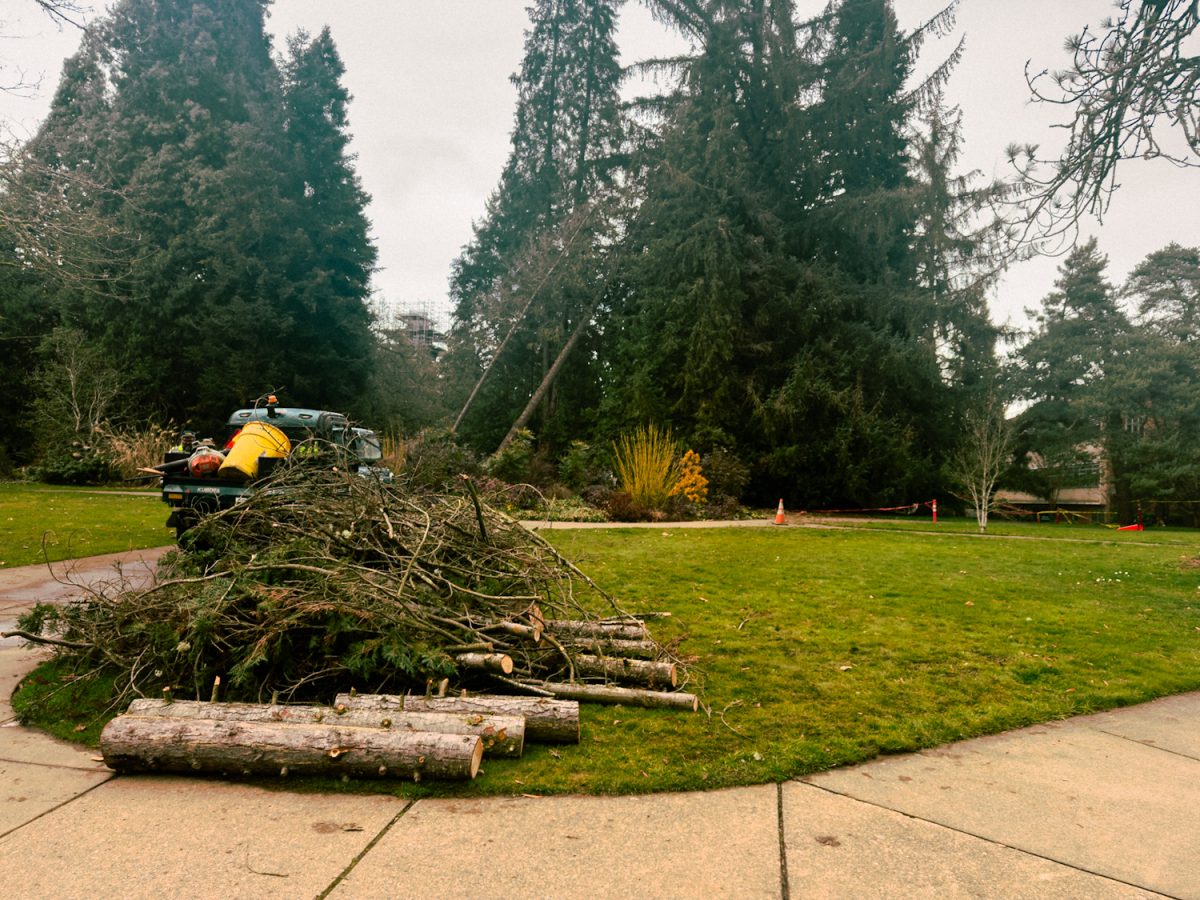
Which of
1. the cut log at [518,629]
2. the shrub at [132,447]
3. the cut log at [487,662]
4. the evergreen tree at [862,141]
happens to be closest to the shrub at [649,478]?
the cut log at [518,629]

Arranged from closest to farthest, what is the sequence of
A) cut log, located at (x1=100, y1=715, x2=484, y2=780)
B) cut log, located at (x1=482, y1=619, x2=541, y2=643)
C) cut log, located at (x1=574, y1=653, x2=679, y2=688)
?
cut log, located at (x1=100, y1=715, x2=484, y2=780)
cut log, located at (x1=482, y1=619, x2=541, y2=643)
cut log, located at (x1=574, y1=653, x2=679, y2=688)

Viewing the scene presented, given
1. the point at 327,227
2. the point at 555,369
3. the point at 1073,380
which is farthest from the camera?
the point at 1073,380

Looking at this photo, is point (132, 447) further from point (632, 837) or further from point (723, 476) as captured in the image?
point (632, 837)

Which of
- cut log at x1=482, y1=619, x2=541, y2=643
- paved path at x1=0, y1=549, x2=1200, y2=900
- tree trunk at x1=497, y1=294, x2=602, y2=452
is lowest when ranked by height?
paved path at x1=0, y1=549, x2=1200, y2=900

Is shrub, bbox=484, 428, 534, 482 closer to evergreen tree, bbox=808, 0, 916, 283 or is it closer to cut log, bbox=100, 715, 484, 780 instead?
evergreen tree, bbox=808, 0, 916, 283

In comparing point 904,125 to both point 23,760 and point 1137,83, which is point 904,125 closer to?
point 1137,83

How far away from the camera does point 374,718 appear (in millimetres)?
2727

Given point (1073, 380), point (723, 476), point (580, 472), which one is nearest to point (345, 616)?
point (580, 472)

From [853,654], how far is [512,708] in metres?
2.46

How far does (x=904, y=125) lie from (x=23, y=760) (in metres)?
23.7

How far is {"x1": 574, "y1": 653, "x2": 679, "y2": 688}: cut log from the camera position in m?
3.47

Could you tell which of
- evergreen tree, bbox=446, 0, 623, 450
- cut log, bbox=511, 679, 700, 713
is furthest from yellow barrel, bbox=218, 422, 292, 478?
evergreen tree, bbox=446, 0, 623, 450

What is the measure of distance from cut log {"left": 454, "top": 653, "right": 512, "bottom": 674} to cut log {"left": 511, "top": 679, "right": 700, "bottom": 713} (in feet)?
0.52

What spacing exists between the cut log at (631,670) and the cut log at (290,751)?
106cm
